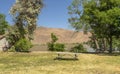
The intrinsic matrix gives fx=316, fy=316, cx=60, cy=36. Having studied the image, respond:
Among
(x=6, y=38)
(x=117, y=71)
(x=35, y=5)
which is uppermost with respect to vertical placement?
(x=35, y=5)

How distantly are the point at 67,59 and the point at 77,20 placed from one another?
27.4m

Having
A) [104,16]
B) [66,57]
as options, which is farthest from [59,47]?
[66,57]

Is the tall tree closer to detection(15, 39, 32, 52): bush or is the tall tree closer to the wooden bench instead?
detection(15, 39, 32, 52): bush

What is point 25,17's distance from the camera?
A: 5356cm

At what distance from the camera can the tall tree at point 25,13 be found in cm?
5331

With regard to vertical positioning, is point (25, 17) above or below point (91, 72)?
above

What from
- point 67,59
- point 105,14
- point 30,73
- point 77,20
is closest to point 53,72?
point 30,73

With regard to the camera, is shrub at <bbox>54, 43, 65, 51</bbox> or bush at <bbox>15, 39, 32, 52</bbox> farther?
shrub at <bbox>54, 43, 65, 51</bbox>

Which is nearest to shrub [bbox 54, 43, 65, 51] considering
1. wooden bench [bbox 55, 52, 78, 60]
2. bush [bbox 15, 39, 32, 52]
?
bush [bbox 15, 39, 32, 52]

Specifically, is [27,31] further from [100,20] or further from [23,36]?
[100,20]

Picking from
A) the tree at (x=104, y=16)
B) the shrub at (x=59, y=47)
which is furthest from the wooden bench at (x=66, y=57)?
the shrub at (x=59, y=47)

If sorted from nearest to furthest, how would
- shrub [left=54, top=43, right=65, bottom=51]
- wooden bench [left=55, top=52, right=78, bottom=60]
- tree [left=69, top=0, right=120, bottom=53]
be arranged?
wooden bench [left=55, top=52, right=78, bottom=60] < tree [left=69, top=0, right=120, bottom=53] < shrub [left=54, top=43, right=65, bottom=51]

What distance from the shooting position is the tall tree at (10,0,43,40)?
5331 cm

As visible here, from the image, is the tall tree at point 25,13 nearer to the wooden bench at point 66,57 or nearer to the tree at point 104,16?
the tree at point 104,16
